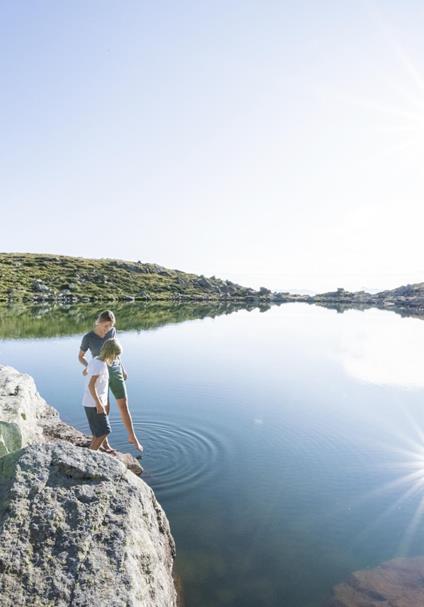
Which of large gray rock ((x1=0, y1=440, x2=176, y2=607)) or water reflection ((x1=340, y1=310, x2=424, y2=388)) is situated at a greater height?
→ large gray rock ((x1=0, y1=440, x2=176, y2=607))

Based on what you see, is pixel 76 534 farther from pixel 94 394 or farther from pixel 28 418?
pixel 28 418

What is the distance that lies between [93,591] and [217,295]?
174 meters

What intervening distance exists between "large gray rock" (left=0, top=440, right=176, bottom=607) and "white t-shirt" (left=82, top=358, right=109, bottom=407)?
366 cm

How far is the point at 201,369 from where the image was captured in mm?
29453

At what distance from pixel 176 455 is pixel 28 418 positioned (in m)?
Answer: 4.54

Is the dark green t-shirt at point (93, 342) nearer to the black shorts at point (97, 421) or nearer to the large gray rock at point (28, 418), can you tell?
the black shorts at point (97, 421)

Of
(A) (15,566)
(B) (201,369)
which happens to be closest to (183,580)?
(A) (15,566)

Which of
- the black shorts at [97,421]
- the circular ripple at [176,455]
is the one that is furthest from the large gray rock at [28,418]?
the black shorts at [97,421]

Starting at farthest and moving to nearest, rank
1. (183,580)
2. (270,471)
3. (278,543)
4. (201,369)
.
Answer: (201,369)
(270,471)
(278,543)
(183,580)

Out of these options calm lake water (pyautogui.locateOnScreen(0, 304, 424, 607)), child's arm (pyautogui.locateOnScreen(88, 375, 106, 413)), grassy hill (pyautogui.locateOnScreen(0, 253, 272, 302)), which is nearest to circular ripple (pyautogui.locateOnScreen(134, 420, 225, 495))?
calm lake water (pyautogui.locateOnScreen(0, 304, 424, 607))

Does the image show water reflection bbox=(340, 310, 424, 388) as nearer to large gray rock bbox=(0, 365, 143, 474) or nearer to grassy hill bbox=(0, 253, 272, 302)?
large gray rock bbox=(0, 365, 143, 474)

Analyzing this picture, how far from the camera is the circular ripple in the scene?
11.9 m

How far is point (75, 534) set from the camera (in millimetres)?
5848

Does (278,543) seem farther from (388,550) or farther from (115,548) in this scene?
(115,548)
